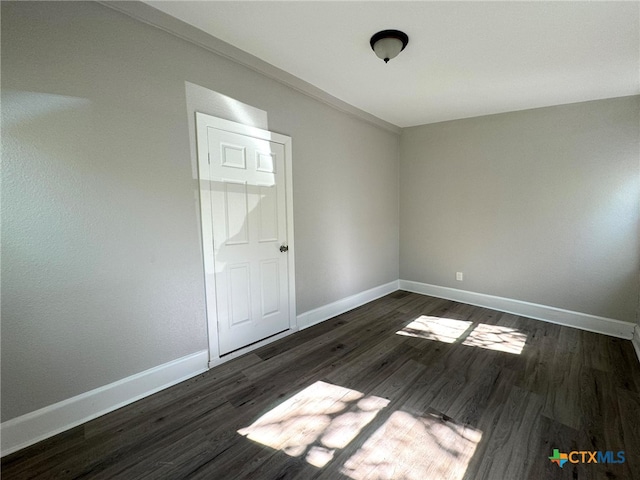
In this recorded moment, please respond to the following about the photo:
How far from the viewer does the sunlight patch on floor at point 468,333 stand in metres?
2.84

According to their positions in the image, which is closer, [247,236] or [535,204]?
[247,236]

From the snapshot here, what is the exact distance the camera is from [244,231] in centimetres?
259

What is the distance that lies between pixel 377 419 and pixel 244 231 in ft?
6.18

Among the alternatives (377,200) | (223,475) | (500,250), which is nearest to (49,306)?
(223,475)

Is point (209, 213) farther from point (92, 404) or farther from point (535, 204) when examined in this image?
point (535, 204)

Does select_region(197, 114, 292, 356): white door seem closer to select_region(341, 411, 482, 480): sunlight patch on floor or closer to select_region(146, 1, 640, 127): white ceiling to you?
select_region(146, 1, 640, 127): white ceiling

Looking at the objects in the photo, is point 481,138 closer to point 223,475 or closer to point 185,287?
point 185,287

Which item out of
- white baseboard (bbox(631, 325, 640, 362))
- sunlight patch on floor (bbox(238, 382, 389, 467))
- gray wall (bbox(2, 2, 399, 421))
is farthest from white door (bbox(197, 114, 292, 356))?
white baseboard (bbox(631, 325, 640, 362))

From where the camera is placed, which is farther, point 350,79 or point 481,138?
point 481,138

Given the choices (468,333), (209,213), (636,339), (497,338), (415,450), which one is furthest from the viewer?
(468,333)

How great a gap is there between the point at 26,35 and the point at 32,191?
2.88ft

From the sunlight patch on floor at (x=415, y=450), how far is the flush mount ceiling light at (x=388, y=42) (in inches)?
108

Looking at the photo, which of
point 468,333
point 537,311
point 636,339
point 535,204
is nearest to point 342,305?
point 468,333

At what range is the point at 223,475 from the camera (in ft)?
4.70
